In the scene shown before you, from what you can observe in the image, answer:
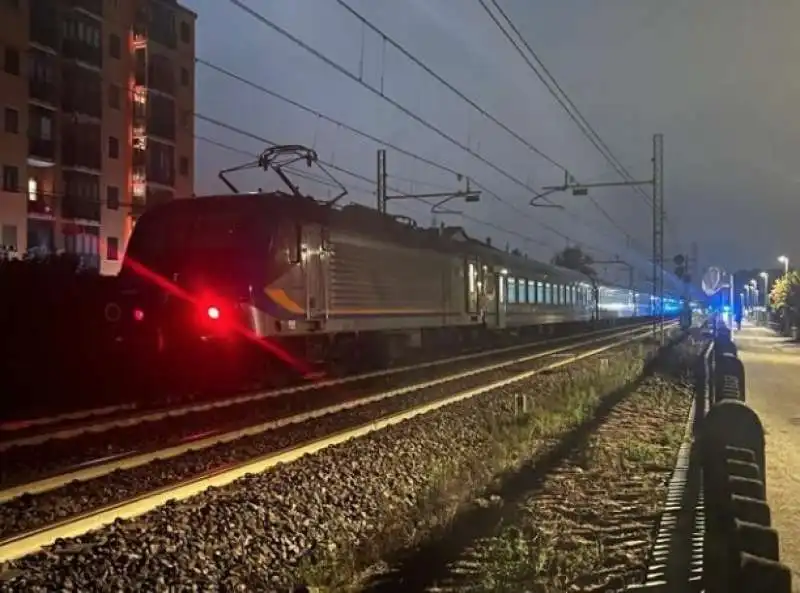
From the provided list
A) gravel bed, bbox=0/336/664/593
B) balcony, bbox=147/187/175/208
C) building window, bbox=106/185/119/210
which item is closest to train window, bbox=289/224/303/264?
gravel bed, bbox=0/336/664/593

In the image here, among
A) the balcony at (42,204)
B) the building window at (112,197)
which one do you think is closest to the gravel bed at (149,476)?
the balcony at (42,204)

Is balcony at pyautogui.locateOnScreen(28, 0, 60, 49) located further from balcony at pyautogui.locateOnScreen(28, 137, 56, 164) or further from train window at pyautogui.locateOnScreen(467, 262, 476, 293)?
train window at pyautogui.locateOnScreen(467, 262, 476, 293)

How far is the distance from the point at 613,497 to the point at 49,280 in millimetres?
13480

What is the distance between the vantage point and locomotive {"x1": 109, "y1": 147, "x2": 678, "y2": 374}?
1384cm

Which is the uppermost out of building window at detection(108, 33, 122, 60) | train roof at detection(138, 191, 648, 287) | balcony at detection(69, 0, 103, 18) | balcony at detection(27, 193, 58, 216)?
balcony at detection(69, 0, 103, 18)

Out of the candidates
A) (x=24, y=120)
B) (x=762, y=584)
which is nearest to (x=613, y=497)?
(x=762, y=584)

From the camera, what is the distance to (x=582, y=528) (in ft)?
22.9

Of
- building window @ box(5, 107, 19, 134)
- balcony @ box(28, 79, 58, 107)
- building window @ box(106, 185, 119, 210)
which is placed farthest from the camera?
building window @ box(106, 185, 119, 210)

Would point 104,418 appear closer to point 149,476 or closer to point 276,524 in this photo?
point 149,476

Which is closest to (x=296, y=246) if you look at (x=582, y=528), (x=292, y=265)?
(x=292, y=265)

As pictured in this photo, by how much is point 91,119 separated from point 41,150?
13.3 ft

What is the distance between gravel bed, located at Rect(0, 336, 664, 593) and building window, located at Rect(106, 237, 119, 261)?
115ft

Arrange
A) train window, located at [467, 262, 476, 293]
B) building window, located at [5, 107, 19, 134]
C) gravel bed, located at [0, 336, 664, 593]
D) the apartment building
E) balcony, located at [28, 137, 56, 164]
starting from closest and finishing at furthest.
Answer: gravel bed, located at [0, 336, 664, 593] < train window, located at [467, 262, 476, 293] < building window, located at [5, 107, 19, 134] < the apartment building < balcony, located at [28, 137, 56, 164]

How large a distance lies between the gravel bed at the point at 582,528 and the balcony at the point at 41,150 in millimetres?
33708
